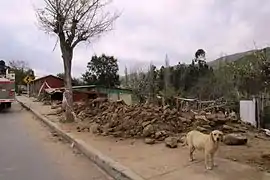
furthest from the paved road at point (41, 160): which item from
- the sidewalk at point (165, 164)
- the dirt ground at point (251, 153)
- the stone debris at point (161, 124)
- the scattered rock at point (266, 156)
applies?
the scattered rock at point (266, 156)

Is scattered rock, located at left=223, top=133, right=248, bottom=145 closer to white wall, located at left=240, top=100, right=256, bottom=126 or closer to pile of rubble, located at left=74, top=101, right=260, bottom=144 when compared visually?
pile of rubble, located at left=74, top=101, right=260, bottom=144

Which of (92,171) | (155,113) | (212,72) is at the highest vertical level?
(212,72)

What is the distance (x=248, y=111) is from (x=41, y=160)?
6665 mm

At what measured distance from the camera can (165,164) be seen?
313 inches

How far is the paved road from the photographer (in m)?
8.03

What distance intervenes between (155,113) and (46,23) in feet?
31.4

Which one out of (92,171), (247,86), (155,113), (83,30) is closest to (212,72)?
(247,86)

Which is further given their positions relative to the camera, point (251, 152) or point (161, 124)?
point (161, 124)

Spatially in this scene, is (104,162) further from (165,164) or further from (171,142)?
(171,142)

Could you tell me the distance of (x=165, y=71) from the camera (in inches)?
1500

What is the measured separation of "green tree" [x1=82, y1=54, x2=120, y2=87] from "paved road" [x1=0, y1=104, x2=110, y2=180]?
35989 mm

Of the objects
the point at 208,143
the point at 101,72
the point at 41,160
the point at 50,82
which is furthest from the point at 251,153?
the point at 101,72

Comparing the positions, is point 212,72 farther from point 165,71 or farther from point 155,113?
point 155,113

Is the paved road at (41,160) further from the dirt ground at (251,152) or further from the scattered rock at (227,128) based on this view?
the scattered rock at (227,128)
